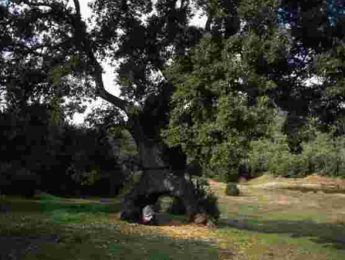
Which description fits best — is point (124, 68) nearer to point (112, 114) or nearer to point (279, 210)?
point (112, 114)

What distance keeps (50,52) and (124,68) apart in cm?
324

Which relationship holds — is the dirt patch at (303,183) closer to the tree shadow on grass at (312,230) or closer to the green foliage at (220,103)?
the tree shadow on grass at (312,230)

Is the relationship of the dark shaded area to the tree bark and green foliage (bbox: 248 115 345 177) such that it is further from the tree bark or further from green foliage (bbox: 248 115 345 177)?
green foliage (bbox: 248 115 345 177)

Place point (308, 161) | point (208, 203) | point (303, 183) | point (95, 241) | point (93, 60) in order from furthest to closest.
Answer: point (308, 161) < point (303, 183) < point (208, 203) < point (93, 60) < point (95, 241)

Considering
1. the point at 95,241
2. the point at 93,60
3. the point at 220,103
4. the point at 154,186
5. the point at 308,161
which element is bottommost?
the point at 95,241

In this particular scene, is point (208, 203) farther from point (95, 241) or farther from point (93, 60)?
point (95, 241)

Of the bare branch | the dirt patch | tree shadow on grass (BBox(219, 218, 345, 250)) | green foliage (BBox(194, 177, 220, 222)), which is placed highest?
the bare branch

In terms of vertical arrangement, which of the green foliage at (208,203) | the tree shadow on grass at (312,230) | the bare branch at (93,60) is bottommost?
the tree shadow on grass at (312,230)

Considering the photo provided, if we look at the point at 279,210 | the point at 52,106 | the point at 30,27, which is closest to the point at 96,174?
the point at 52,106

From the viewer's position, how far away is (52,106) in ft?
68.2

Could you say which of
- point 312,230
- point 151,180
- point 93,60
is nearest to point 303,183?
point 312,230

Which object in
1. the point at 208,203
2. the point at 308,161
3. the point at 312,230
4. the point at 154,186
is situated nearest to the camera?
the point at 154,186

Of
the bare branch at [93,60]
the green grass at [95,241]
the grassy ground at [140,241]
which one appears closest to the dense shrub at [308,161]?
the grassy ground at [140,241]

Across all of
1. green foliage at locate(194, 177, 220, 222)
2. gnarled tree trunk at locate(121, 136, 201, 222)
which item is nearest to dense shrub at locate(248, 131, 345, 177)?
green foliage at locate(194, 177, 220, 222)
